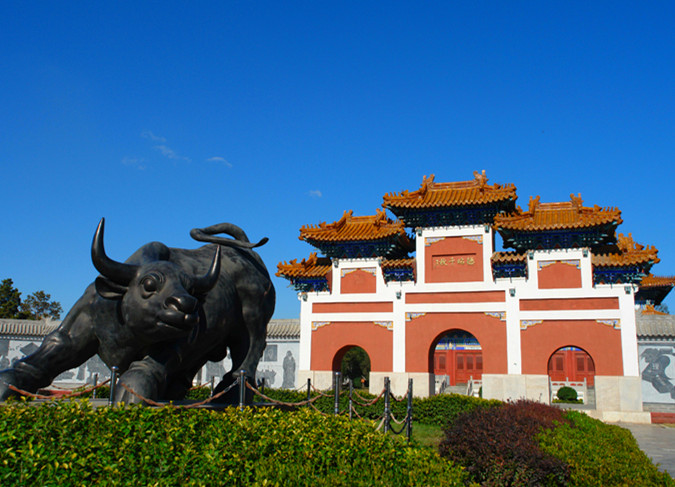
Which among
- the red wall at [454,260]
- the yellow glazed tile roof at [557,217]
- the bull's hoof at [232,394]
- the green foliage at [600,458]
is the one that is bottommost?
the green foliage at [600,458]

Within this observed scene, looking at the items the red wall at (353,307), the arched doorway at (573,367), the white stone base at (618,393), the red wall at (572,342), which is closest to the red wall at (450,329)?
the red wall at (572,342)

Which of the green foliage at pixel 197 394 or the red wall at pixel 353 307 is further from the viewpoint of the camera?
the red wall at pixel 353 307

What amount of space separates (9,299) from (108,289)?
2918 centimetres

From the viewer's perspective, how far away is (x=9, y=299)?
30.2 meters

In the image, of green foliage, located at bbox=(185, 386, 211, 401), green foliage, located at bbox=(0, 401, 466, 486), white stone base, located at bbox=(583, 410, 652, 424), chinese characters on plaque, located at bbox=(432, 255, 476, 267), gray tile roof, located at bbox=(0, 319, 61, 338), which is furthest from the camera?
gray tile roof, located at bbox=(0, 319, 61, 338)

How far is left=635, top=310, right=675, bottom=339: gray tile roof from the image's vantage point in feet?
60.3

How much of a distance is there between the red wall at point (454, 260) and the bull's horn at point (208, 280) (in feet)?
41.6

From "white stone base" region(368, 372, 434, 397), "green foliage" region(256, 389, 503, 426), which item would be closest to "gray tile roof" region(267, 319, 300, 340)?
"white stone base" region(368, 372, 434, 397)

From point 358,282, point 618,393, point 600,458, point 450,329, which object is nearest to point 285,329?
A: point 358,282

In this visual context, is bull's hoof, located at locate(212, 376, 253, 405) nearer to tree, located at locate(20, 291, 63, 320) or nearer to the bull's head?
the bull's head

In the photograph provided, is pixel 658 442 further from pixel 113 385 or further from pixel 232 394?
pixel 113 385

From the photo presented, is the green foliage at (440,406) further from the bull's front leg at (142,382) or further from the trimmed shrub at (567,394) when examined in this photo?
the trimmed shrub at (567,394)

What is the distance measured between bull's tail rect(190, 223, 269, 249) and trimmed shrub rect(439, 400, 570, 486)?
12.3 feet

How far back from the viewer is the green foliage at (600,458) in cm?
506
